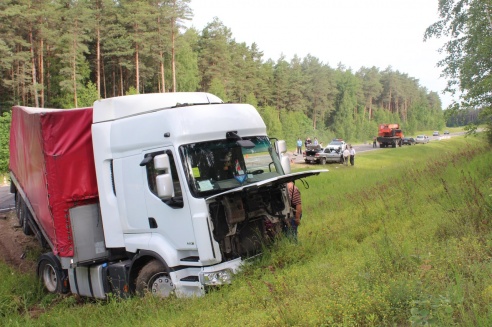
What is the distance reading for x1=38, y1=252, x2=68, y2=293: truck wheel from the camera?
788cm

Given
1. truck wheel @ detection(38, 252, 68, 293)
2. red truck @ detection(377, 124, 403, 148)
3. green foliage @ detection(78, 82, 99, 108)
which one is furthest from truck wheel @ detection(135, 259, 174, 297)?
red truck @ detection(377, 124, 403, 148)

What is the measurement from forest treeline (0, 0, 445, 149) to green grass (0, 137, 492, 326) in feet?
43.5

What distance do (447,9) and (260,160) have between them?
18.3 m

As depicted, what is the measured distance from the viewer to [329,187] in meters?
19.9

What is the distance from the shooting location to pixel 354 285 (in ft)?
15.0

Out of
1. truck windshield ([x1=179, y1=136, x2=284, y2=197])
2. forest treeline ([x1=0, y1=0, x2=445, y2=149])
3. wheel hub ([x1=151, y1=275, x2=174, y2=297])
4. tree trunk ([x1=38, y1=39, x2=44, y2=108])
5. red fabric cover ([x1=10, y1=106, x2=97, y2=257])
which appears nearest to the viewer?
truck windshield ([x1=179, y1=136, x2=284, y2=197])

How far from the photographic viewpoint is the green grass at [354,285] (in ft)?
13.1

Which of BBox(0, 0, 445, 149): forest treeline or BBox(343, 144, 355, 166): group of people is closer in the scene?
BBox(343, 144, 355, 166): group of people

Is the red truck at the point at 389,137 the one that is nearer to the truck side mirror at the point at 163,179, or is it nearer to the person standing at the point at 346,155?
the person standing at the point at 346,155

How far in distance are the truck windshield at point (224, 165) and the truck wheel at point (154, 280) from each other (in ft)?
4.44

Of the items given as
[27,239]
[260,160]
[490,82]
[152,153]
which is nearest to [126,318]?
[152,153]

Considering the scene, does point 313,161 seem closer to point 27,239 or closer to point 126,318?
point 27,239

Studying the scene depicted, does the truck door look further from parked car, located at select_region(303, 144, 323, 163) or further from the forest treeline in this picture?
parked car, located at select_region(303, 144, 323, 163)

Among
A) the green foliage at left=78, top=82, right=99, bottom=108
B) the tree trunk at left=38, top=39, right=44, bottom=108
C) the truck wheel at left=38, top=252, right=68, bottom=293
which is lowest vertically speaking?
the truck wheel at left=38, top=252, right=68, bottom=293
